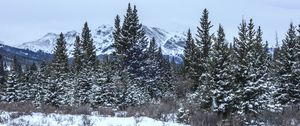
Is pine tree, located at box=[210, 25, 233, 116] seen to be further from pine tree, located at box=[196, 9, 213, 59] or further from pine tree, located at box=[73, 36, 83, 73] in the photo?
pine tree, located at box=[73, 36, 83, 73]

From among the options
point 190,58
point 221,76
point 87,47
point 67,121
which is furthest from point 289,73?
point 87,47

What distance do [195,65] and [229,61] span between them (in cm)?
3115

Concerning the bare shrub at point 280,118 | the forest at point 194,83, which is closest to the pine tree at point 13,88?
the forest at point 194,83

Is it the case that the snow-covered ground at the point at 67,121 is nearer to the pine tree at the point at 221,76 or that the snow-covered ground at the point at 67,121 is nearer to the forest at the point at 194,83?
the forest at the point at 194,83

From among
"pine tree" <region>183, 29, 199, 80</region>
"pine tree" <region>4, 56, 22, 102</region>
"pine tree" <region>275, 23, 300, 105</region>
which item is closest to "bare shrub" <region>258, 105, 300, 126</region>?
"pine tree" <region>275, 23, 300, 105</region>

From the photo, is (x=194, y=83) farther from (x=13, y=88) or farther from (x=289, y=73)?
(x=13, y=88)

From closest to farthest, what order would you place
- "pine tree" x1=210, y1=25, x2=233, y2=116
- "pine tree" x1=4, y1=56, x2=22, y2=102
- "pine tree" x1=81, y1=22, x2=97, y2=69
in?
"pine tree" x1=210, y1=25, x2=233, y2=116 < "pine tree" x1=4, y1=56, x2=22, y2=102 < "pine tree" x1=81, y1=22, x2=97, y2=69

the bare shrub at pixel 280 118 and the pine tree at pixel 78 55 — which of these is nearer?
the bare shrub at pixel 280 118

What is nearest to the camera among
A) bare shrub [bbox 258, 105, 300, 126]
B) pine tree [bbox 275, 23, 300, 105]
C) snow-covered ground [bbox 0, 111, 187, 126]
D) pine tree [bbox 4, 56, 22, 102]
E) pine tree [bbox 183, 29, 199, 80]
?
snow-covered ground [bbox 0, 111, 187, 126]

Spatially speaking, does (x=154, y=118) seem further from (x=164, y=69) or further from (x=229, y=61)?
(x=164, y=69)

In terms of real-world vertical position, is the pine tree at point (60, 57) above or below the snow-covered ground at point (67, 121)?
above

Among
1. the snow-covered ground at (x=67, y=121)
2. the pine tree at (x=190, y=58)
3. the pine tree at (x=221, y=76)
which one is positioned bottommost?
the snow-covered ground at (x=67, y=121)

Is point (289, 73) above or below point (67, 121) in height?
above

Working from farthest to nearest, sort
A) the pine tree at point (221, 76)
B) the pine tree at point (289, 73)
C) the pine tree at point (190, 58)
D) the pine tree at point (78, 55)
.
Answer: the pine tree at point (78, 55) → the pine tree at point (190, 58) → the pine tree at point (289, 73) → the pine tree at point (221, 76)
